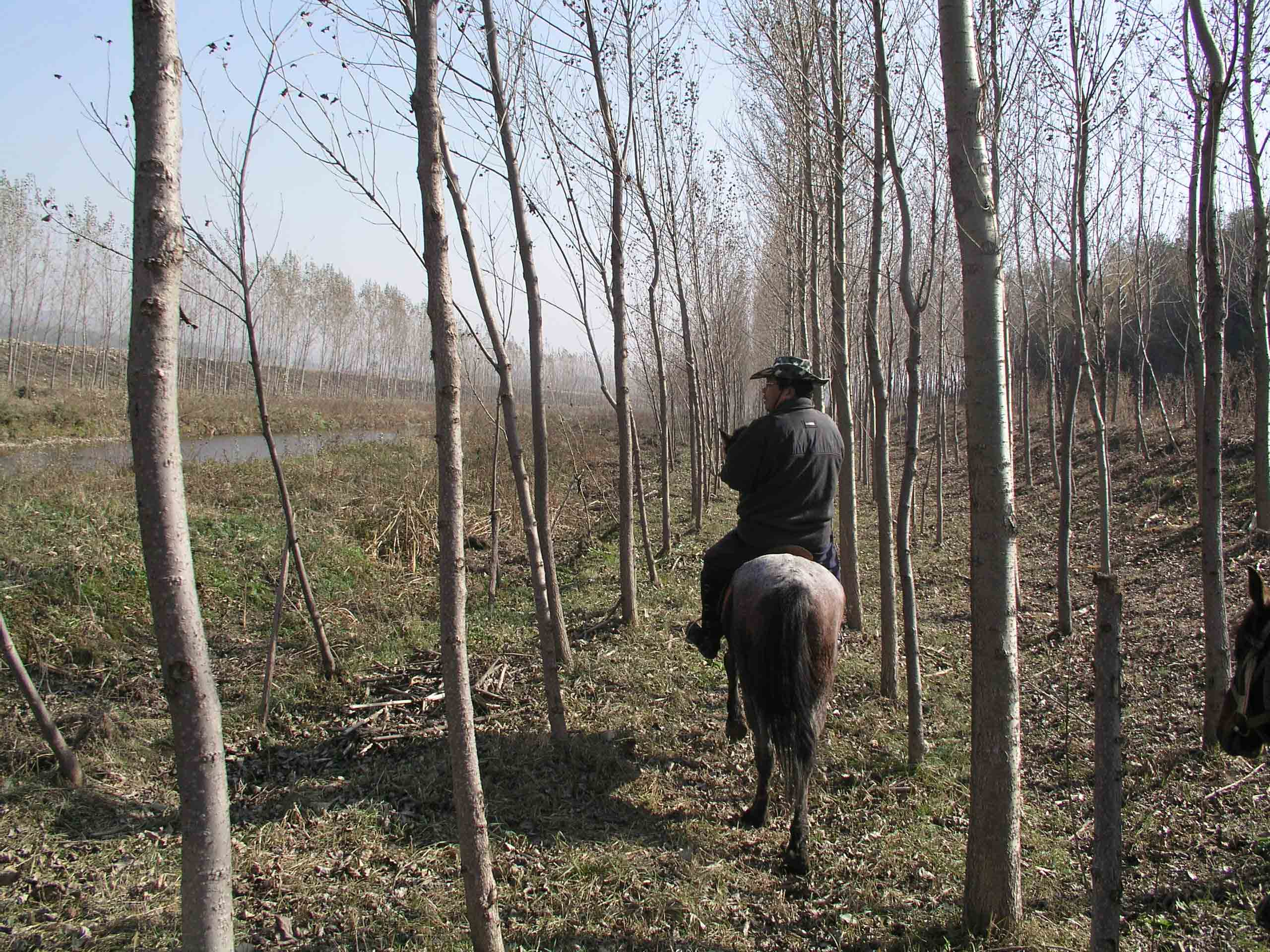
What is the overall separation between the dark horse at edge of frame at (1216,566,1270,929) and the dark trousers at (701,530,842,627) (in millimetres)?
2793

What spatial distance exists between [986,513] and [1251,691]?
1.06m

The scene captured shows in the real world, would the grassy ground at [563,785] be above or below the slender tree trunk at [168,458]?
below

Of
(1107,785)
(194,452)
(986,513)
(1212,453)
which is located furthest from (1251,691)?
(194,452)

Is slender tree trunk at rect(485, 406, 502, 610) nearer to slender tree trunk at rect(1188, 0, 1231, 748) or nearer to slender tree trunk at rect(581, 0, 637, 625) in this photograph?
slender tree trunk at rect(581, 0, 637, 625)

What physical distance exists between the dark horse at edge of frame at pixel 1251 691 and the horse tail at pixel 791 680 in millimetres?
1968

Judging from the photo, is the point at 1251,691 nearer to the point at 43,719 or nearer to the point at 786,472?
the point at 786,472

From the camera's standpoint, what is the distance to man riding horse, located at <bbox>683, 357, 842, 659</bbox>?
459cm

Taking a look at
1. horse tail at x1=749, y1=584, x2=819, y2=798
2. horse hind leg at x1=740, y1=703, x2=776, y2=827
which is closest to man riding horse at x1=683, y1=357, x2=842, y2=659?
horse tail at x1=749, y1=584, x2=819, y2=798

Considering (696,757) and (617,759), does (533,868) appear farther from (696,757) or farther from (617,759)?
(696,757)

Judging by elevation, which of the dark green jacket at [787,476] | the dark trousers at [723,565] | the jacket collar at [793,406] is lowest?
the dark trousers at [723,565]

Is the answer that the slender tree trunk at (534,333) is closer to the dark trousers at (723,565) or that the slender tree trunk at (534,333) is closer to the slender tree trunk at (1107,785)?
the dark trousers at (723,565)

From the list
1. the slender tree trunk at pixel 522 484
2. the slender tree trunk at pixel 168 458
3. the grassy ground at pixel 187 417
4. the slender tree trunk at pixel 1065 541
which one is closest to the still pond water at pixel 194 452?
the grassy ground at pixel 187 417

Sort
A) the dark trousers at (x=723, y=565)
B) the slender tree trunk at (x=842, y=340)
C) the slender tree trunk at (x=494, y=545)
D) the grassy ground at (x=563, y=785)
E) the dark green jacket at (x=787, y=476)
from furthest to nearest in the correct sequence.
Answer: the slender tree trunk at (x=494, y=545) < the slender tree trunk at (x=842, y=340) < the dark trousers at (x=723, y=565) < the dark green jacket at (x=787, y=476) < the grassy ground at (x=563, y=785)

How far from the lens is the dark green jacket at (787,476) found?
4582 mm
